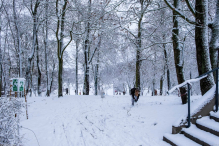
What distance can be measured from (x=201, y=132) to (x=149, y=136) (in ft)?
4.67

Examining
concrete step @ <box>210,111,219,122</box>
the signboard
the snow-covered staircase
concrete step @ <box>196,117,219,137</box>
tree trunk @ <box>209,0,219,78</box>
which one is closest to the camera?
the snow-covered staircase

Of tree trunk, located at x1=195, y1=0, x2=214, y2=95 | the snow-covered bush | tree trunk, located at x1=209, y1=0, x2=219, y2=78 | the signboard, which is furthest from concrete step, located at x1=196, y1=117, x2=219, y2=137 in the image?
the signboard

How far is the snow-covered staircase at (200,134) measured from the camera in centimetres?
348

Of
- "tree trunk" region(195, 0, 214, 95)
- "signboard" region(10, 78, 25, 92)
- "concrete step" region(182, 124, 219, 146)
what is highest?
"tree trunk" region(195, 0, 214, 95)

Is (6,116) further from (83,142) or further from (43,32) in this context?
(43,32)

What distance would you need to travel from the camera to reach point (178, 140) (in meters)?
3.87

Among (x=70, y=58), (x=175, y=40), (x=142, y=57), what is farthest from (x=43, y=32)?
(x=175, y=40)

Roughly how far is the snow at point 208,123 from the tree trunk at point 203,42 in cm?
196

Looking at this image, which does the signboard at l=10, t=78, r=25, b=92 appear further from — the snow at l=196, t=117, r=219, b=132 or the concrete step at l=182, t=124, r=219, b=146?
the snow at l=196, t=117, r=219, b=132

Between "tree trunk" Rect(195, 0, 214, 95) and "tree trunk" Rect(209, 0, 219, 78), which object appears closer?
"tree trunk" Rect(195, 0, 214, 95)

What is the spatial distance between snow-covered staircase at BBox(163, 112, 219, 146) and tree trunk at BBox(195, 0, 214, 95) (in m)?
1.94

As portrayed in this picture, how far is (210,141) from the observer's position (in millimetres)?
3320

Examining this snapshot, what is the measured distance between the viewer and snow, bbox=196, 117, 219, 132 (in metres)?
3.68

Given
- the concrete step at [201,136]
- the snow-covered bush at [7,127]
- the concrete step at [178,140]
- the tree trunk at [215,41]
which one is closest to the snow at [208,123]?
the concrete step at [201,136]
